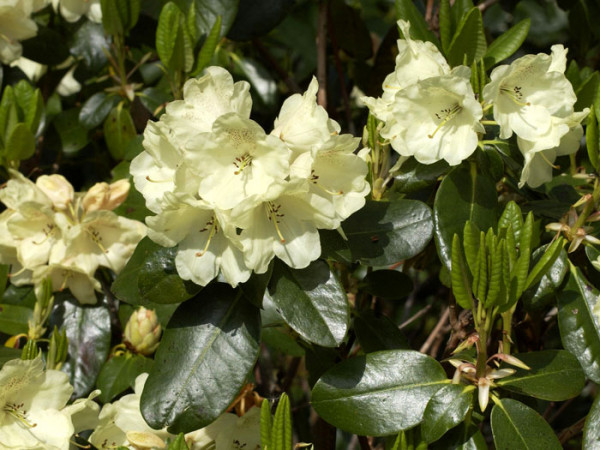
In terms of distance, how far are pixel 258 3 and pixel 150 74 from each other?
1.15ft

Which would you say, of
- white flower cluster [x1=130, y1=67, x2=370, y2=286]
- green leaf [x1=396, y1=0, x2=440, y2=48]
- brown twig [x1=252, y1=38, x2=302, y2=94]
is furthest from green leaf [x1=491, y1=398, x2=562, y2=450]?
brown twig [x1=252, y1=38, x2=302, y2=94]

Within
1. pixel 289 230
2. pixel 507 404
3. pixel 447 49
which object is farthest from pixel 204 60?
pixel 507 404

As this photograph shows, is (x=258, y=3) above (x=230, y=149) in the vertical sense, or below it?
below

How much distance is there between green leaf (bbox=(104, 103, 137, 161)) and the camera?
2.02m

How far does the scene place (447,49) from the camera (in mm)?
1531

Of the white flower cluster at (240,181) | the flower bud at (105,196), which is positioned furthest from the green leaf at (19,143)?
the white flower cluster at (240,181)

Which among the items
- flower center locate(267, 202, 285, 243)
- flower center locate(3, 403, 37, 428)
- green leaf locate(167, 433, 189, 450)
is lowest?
flower center locate(3, 403, 37, 428)

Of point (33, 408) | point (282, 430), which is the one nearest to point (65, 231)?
point (33, 408)

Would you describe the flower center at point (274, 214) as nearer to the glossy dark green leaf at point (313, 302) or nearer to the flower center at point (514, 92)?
the glossy dark green leaf at point (313, 302)

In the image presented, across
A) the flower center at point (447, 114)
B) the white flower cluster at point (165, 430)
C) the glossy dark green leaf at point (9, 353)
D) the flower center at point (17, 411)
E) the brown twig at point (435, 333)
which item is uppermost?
the flower center at point (447, 114)

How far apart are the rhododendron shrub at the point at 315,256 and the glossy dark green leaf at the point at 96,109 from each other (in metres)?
0.19

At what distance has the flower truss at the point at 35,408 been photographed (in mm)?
1337

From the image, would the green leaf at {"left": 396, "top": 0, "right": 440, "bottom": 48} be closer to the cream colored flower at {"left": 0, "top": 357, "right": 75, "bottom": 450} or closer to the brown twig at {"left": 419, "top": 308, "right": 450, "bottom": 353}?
the brown twig at {"left": 419, "top": 308, "right": 450, "bottom": 353}

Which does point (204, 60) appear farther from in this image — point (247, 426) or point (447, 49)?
point (247, 426)
